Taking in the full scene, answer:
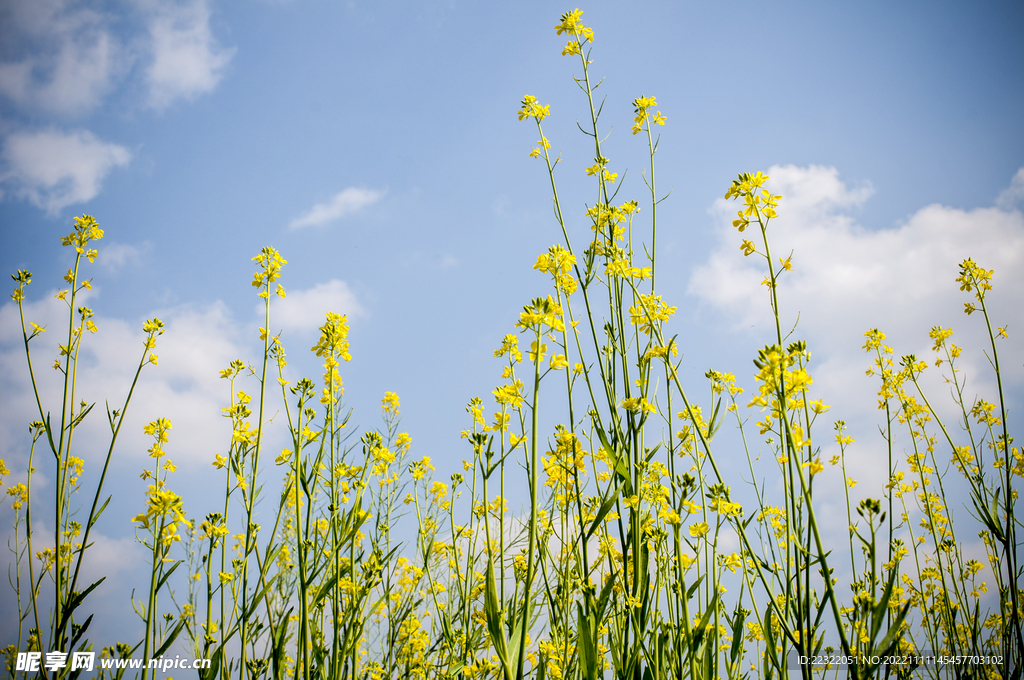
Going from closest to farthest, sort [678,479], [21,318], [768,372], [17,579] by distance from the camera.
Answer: [768,372]
[678,479]
[21,318]
[17,579]

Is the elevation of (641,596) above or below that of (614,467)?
below

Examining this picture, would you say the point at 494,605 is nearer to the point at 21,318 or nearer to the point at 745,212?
the point at 745,212

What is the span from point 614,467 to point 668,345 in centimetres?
54

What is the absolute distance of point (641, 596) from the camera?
57.2 inches

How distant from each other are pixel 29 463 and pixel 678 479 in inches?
121

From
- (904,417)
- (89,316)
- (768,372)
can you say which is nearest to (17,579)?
(89,316)

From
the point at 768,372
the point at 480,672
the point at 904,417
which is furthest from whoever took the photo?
the point at 904,417

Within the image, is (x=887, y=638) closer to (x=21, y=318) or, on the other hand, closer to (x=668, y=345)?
(x=668, y=345)

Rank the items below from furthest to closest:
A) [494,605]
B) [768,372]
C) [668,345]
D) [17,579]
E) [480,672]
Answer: [17,579] < [480,672] < [668,345] < [768,372] < [494,605]

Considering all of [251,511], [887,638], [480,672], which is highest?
[251,511]

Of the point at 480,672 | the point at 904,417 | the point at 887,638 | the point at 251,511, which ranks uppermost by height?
the point at 904,417

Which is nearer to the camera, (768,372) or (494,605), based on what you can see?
(494,605)

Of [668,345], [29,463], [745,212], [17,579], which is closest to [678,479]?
[668,345]

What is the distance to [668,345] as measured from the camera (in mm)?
1786
